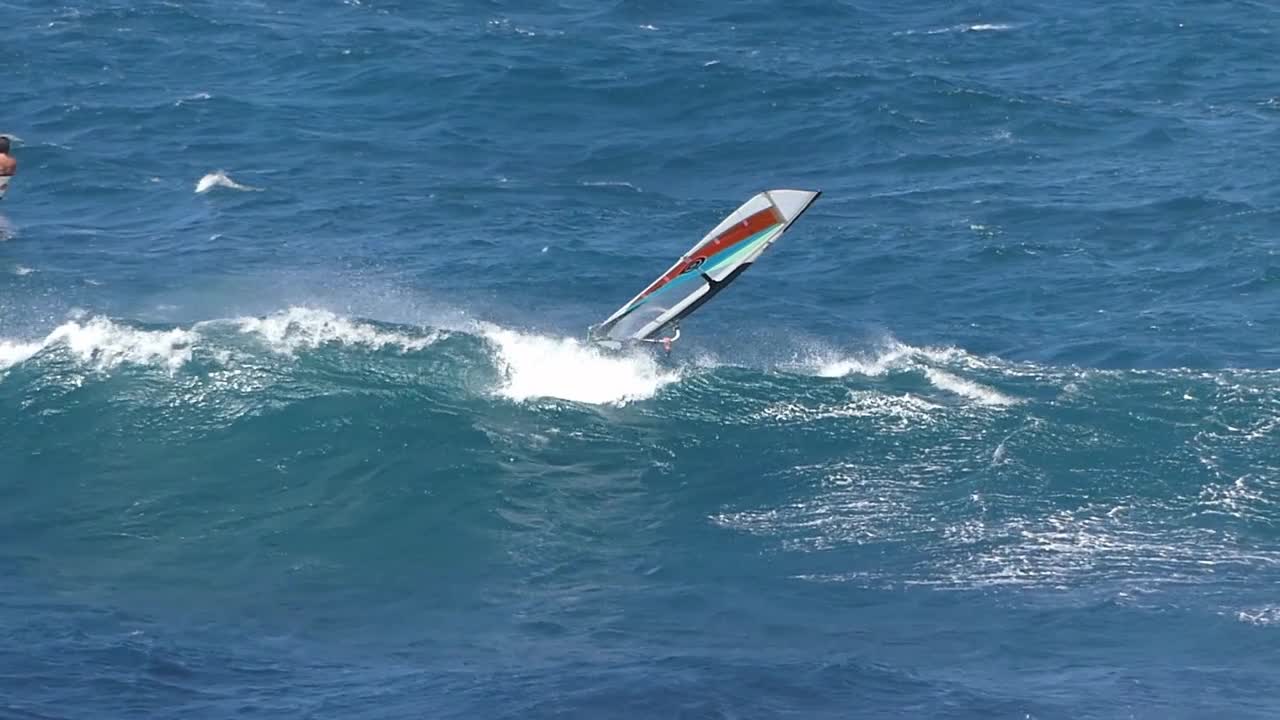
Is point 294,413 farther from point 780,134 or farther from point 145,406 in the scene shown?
point 780,134

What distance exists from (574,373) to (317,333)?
5.93m

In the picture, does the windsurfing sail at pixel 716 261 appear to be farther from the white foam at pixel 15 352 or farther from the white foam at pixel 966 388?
the white foam at pixel 15 352

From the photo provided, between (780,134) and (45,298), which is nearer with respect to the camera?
(45,298)

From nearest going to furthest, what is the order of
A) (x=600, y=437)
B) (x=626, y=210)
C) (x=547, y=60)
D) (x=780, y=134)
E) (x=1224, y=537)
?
(x=1224, y=537) → (x=600, y=437) → (x=626, y=210) → (x=780, y=134) → (x=547, y=60)

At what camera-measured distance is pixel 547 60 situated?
190ft

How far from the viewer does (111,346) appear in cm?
3931

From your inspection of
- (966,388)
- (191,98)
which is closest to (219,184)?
(191,98)

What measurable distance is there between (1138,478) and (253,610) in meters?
17.0

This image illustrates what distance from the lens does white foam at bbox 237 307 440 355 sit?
130 feet

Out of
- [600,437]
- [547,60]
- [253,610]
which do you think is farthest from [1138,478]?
[547,60]

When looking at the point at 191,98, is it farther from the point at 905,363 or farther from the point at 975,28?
the point at 975,28

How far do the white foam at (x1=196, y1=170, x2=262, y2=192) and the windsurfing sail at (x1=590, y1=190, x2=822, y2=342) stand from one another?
14.8m

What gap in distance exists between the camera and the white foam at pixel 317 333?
39.7 meters

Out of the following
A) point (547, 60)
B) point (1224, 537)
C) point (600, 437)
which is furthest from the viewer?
point (547, 60)
